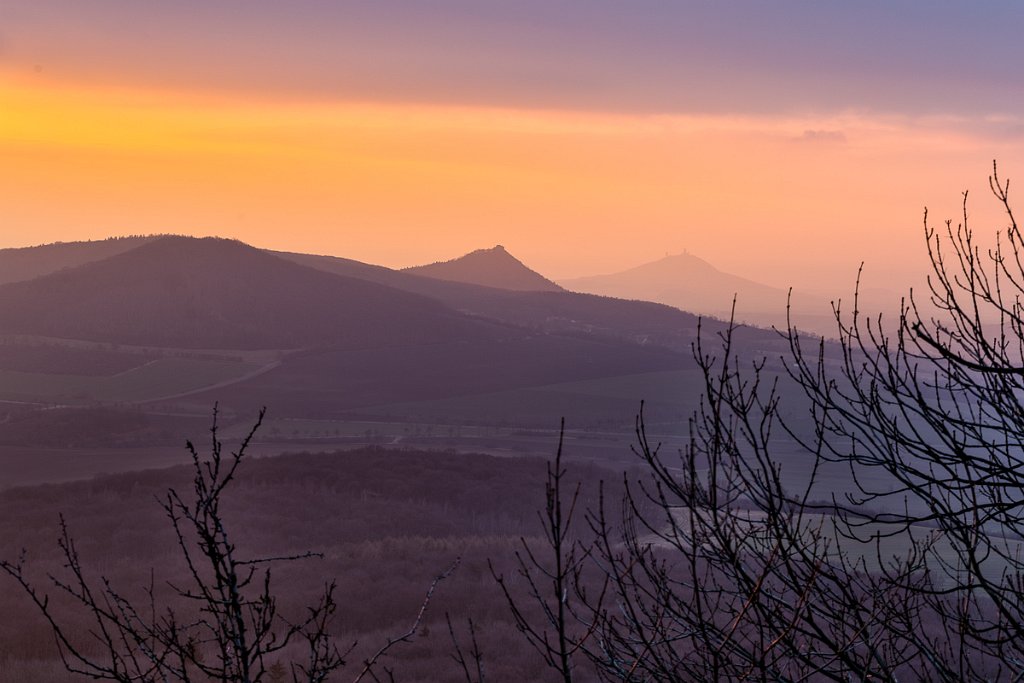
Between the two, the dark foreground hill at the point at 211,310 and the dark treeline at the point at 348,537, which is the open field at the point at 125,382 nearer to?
the dark foreground hill at the point at 211,310

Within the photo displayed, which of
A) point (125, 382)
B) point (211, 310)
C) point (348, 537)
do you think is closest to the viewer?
point (348, 537)

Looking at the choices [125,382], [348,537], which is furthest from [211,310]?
[348,537]

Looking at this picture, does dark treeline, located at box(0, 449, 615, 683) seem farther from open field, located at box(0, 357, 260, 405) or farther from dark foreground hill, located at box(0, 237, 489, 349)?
dark foreground hill, located at box(0, 237, 489, 349)

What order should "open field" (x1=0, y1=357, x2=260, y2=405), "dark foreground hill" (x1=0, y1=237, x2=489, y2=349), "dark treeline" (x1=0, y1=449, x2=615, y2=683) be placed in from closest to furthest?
"dark treeline" (x1=0, y1=449, x2=615, y2=683) < "open field" (x1=0, y1=357, x2=260, y2=405) < "dark foreground hill" (x1=0, y1=237, x2=489, y2=349)

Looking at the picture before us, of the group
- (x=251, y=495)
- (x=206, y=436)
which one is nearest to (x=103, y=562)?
(x=251, y=495)

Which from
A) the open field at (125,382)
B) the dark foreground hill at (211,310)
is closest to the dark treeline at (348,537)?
the open field at (125,382)

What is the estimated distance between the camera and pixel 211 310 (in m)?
179

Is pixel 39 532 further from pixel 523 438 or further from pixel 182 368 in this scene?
pixel 182 368

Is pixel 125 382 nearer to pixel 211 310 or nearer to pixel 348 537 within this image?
pixel 211 310

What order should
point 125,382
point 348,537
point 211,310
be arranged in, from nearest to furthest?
point 348,537 → point 125,382 → point 211,310

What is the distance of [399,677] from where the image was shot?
69.8 ft

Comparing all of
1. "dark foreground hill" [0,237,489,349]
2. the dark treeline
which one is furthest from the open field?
the dark treeline

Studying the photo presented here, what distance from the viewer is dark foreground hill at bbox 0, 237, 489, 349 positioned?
540 feet

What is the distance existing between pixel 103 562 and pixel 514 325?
132m
